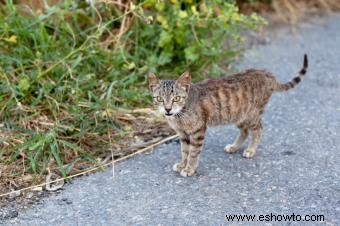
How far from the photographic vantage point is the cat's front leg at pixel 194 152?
471cm

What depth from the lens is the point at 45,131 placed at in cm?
514

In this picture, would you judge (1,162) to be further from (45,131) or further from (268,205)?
(268,205)

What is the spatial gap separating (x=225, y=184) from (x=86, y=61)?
2.23 m

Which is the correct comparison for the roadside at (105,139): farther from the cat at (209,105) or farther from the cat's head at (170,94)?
the cat's head at (170,94)

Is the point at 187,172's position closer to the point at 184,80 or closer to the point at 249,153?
the point at 249,153

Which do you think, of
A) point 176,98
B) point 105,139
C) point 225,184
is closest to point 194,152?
point 225,184

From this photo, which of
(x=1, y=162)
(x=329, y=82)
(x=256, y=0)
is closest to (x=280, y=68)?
(x=329, y=82)

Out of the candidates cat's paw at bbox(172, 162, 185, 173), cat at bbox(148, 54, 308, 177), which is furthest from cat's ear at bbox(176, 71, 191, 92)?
cat's paw at bbox(172, 162, 185, 173)

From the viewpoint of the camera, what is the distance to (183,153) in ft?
16.0

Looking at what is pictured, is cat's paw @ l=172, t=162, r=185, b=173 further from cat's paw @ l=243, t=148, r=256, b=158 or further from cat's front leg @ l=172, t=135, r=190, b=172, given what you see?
cat's paw @ l=243, t=148, r=256, b=158

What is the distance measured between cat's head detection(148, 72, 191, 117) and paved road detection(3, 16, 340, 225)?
1.91 ft

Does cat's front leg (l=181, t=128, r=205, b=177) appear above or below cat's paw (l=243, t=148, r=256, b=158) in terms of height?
above

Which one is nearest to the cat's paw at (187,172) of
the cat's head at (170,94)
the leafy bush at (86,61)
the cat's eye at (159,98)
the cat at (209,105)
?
the cat at (209,105)

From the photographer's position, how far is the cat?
462cm
